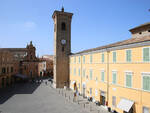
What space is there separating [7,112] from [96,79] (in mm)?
13643

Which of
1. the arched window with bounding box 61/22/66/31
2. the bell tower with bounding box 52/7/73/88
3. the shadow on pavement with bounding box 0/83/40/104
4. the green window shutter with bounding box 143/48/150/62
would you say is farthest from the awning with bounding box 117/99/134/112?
the arched window with bounding box 61/22/66/31

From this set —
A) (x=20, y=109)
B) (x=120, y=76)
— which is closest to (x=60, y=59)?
(x=20, y=109)


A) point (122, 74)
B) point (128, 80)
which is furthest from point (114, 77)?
point (128, 80)

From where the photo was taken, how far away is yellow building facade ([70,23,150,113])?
13.4m

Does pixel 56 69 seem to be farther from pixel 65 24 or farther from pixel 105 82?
pixel 105 82

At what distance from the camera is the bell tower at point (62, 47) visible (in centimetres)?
3497

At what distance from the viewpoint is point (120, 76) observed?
1653 cm

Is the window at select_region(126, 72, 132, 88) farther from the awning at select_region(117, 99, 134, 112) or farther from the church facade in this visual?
the awning at select_region(117, 99, 134, 112)

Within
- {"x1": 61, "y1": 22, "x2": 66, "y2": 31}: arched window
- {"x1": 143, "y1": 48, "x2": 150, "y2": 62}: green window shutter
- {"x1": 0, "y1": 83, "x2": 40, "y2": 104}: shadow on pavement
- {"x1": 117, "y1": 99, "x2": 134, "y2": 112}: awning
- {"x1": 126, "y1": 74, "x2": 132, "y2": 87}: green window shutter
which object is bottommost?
{"x1": 0, "y1": 83, "x2": 40, "y2": 104}: shadow on pavement

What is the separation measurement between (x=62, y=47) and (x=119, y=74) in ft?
69.7

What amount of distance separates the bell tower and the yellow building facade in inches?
418

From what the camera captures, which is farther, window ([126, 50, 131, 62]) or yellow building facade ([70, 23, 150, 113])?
window ([126, 50, 131, 62])

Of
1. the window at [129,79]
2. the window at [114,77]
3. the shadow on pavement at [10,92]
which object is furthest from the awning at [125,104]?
the shadow on pavement at [10,92]

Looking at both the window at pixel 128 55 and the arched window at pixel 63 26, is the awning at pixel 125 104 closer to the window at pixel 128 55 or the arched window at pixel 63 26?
the window at pixel 128 55
